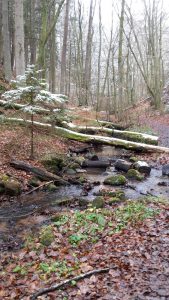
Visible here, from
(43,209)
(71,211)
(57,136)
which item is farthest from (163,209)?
(57,136)

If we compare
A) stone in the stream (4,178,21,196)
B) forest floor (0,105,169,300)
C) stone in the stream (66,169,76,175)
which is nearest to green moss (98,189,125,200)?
forest floor (0,105,169,300)

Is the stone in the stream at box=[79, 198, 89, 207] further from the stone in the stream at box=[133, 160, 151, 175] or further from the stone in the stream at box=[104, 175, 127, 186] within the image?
the stone in the stream at box=[133, 160, 151, 175]

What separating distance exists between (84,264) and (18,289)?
1.15 m

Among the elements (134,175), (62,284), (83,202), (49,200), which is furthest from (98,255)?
(134,175)

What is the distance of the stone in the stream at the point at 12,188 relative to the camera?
30.6ft

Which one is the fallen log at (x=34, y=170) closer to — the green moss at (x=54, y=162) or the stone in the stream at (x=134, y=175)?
the green moss at (x=54, y=162)

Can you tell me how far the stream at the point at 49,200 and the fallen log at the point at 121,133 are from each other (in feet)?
10.1

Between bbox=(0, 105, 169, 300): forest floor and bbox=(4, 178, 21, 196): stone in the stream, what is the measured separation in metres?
1.44

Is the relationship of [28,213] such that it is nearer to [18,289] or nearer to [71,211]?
[71,211]

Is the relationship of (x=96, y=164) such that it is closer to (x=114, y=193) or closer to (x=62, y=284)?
(x=114, y=193)

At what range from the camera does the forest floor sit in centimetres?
488

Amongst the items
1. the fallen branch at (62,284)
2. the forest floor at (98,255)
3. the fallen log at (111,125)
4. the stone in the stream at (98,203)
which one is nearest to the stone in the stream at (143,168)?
the forest floor at (98,255)

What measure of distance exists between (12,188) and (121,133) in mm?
8326

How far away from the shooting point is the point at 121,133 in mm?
16500
